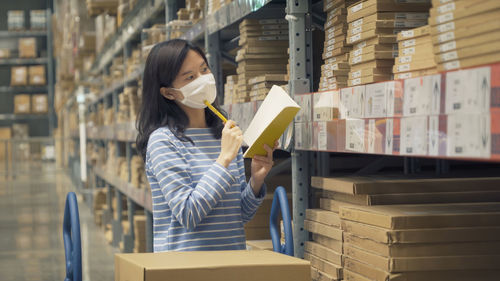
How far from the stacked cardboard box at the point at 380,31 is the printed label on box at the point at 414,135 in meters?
0.55

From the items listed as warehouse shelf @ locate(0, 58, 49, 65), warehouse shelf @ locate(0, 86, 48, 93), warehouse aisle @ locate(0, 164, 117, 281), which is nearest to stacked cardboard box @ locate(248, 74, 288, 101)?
warehouse aisle @ locate(0, 164, 117, 281)

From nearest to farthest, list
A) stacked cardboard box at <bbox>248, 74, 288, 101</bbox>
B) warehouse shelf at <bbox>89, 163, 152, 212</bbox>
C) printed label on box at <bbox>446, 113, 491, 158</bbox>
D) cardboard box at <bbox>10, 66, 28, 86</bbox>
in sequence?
1. printed label on box at <bbox>446, 113, 491, 158</bbox>
2. stacked cardboard box at <bbox>248, 74, 288, 101</bbox>
3. warehouse shelf at <bbox>89, 163, 152, 212</bbox>
4. cardboard box at <bbox>10, 66, 28, 86</bbox>

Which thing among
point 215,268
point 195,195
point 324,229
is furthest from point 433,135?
point 324,229

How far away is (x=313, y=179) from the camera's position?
2.69m

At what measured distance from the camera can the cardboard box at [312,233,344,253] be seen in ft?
7.86

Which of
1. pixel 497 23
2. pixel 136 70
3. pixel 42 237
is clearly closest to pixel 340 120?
pixel 497 23

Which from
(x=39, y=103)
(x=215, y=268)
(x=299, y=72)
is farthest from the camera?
(x=39, y=103)

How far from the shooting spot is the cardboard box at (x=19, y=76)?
22203 mm

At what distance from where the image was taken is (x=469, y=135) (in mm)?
1426

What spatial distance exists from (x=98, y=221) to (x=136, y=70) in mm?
3469

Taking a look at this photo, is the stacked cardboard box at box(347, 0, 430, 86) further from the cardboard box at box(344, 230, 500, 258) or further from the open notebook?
the cardboard box at box(344, 230, 500, 258)

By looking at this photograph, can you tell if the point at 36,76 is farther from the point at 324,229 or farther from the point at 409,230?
the point at 409,230

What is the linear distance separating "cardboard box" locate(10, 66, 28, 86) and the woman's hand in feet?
69.2

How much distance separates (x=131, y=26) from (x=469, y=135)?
6116mm
